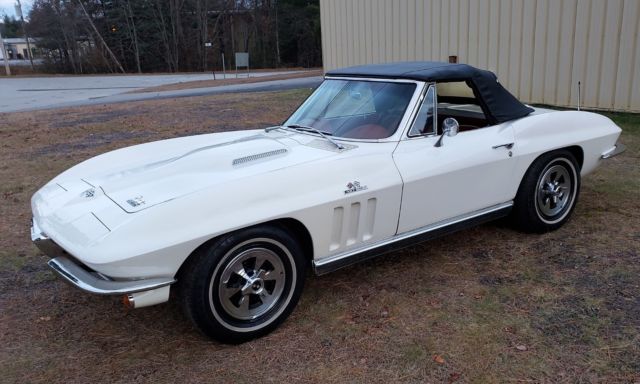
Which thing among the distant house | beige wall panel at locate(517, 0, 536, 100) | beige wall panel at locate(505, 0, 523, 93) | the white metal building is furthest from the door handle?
the distant house

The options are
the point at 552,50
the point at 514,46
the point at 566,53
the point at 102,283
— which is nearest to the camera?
Answer: the point at 102,283

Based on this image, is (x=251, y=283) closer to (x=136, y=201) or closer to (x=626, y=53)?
(x=136, y=201)

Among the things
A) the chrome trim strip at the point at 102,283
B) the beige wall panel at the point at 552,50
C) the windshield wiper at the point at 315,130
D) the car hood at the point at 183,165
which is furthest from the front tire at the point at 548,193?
the beige wall panel at the point at 552,50

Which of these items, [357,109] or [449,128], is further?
[357,109]

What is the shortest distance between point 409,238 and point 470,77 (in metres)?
1.47

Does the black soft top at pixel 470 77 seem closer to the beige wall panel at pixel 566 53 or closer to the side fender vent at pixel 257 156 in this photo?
the side fender vent at pixel 257 156

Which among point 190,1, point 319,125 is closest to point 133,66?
point 190,1

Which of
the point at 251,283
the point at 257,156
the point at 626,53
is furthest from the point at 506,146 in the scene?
the point at 626,53

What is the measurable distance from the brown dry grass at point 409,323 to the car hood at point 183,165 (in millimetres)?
870

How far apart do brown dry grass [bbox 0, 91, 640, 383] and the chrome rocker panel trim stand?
323 millimetres

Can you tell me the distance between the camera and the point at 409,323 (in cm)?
316

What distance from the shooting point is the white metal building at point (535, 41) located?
29.7 ft

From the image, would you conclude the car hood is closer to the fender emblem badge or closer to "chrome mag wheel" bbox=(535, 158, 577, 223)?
the fender emblem badge

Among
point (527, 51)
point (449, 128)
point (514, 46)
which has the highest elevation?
point (514, 46)
